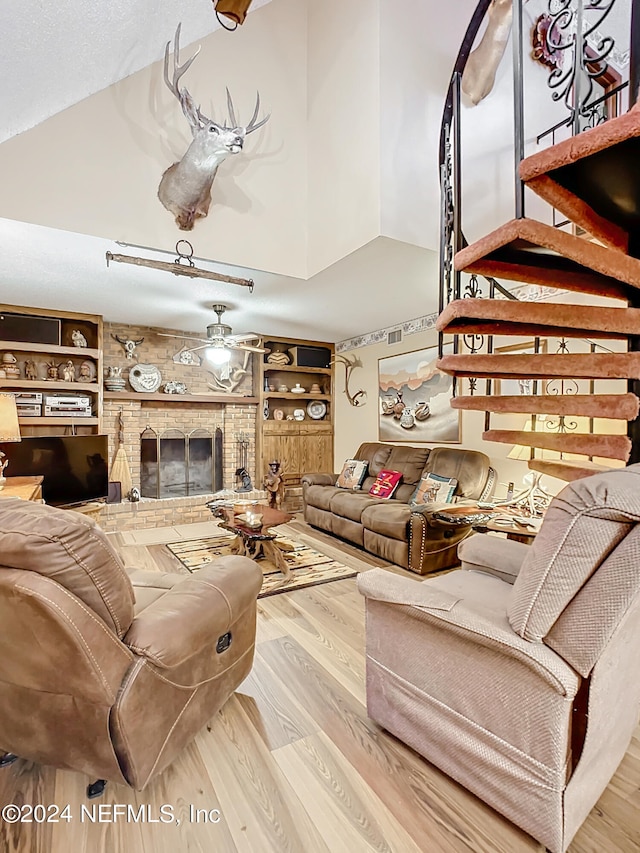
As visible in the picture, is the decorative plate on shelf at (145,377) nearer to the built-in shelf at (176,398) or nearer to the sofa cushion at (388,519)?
the built-in shelf at (176,398)

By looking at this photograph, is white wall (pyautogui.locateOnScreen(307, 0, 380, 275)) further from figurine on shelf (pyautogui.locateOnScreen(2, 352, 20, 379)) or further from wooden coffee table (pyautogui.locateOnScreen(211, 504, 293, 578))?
figurine on shelf (pyautogui.locateOnScreen(2, 352, 20, 379))

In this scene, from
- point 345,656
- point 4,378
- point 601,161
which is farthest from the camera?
point 4,378

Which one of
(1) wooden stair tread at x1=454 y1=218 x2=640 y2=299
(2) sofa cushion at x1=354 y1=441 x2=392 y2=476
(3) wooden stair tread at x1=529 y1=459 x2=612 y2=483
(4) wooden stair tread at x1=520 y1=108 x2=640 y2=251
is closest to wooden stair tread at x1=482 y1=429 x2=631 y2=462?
(3) wooden stair tread at x1=529 y1=459 x2=612 y2=483

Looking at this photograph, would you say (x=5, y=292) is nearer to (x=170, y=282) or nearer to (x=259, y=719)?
(x=170, y=282)

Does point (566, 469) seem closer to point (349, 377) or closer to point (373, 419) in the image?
point (373, 419)

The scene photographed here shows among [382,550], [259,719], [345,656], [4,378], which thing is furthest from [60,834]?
[4,378]

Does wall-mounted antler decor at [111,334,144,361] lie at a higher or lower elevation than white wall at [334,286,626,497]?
higher

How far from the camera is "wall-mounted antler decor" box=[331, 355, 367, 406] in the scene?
231 inches

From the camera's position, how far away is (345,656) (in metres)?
2.17

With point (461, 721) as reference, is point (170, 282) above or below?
above

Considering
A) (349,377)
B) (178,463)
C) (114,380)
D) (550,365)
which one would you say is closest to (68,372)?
(114,380)

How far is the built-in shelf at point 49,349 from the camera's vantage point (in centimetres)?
433

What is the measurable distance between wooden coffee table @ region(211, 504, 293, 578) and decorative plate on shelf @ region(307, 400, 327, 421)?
2588 millimetres

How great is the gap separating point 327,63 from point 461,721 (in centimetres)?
444
